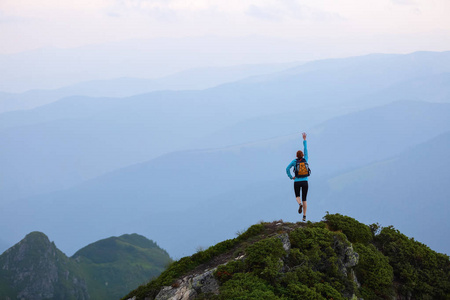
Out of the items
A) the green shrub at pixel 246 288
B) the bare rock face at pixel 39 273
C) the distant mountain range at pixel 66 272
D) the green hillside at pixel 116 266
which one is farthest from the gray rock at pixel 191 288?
the bare rock face at pixel 39 273

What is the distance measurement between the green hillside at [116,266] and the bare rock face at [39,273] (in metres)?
7.59

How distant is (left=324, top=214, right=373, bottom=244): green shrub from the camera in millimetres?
14797

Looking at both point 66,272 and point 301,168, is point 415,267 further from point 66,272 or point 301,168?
point 66,272

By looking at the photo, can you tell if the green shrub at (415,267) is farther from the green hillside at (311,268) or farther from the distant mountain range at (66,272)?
the distant mountain range at (66,272)

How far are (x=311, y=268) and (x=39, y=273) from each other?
16963 centimetres

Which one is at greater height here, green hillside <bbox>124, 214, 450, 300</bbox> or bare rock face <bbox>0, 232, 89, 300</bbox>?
green hillside <bbox>124, 214, 450, 300</bbox>

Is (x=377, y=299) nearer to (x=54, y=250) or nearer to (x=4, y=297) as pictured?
(x=4, y=297)

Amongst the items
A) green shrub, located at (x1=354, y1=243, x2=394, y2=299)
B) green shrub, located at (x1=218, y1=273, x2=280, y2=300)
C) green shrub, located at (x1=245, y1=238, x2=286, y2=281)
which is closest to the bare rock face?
green shrub, located at (x1=245, y1=238, x2=286, y2=281)

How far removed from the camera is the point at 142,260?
182 metres

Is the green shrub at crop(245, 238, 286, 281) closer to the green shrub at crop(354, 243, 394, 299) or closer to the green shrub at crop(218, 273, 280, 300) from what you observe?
the green shrub at crop(218, 273, 280, 300)

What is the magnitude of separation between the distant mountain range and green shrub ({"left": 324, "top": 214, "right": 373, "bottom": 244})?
149 m

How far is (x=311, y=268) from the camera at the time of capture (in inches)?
465

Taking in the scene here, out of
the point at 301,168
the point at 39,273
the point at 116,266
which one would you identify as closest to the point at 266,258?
the point at 301,168

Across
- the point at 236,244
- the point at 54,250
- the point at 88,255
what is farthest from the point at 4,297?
the point at 236,244
